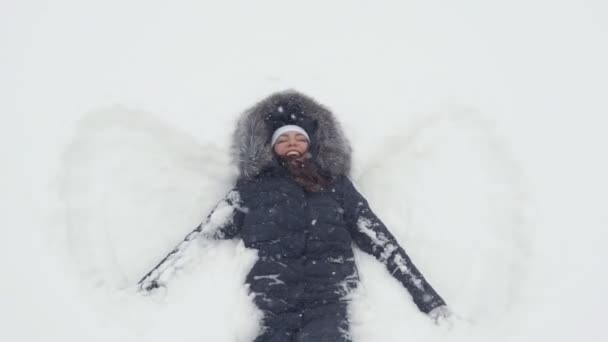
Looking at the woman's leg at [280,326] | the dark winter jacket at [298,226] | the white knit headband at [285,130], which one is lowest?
the woman's leg at [280,326]

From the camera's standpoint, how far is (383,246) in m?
2.85

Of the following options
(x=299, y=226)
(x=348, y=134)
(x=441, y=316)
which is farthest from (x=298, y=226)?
(x=441, y=316)

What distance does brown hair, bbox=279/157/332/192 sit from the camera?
2.92 m

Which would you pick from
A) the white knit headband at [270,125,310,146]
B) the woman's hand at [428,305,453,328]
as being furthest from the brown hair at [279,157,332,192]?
the woman's hand at [428,305,453,328]

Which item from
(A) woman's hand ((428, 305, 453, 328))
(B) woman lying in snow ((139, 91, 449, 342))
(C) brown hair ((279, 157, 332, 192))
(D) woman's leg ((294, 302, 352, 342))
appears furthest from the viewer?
(C) brown hair ((279, 157, 332, 192))

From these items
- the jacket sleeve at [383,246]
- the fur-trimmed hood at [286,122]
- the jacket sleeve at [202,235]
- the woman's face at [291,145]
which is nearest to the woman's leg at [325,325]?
the jacket sleeve at [383,246]

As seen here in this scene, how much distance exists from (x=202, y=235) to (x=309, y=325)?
746 millimetres

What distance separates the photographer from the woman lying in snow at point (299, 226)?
2590mm

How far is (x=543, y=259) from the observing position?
9.41 feet

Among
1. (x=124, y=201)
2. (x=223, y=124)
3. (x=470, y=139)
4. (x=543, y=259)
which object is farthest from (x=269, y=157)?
(x=543, y=259)

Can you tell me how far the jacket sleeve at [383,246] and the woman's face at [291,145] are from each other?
31cm

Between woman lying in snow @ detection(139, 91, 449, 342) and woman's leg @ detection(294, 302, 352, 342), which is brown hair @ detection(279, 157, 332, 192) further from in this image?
woman's leg @ detection(294, 302, 352, 342)

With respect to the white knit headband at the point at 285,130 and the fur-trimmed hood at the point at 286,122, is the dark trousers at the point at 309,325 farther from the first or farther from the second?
the white knit headband at the point at 285,130

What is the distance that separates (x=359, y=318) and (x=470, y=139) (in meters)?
1.28
